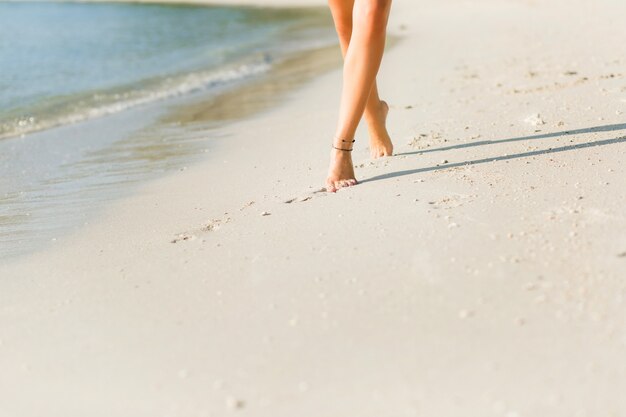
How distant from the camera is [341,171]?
338 centimetres

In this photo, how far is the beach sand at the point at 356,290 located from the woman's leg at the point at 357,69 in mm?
130

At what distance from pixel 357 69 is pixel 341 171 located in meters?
0.41

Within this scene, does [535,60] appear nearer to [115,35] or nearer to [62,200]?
[62,200]

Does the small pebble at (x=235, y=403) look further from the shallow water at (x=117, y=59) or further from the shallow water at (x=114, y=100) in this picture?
the shallow water at (x=117, y=59)

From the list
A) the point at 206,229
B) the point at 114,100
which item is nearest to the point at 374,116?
the point at 206,229

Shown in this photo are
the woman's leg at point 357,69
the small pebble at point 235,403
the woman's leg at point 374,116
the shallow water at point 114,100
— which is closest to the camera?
the small pebble at point 235,403

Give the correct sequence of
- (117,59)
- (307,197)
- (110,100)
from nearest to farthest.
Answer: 1. (307,197)
2. (110,100)
3. (117,59)

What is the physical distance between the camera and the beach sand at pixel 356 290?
1.85m

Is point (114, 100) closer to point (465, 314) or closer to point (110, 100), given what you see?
point (110, 100)

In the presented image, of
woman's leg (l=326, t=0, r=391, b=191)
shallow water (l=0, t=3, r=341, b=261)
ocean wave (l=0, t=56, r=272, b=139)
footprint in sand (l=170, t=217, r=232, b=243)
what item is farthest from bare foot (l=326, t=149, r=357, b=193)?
ocean wave (l=0, t=56, r=272, b=139)

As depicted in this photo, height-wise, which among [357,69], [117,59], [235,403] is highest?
[357,69]

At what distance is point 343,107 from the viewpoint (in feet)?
11.2

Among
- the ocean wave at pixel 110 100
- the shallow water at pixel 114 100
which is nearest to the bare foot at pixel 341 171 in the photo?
the shallow water at pixel 114 100

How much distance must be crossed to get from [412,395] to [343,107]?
1814 millimetres
